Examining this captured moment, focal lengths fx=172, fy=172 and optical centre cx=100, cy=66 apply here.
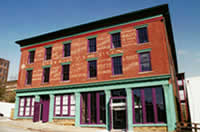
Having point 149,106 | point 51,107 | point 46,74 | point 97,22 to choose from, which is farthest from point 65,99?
point 97,22

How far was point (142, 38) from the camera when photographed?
18.7 metres

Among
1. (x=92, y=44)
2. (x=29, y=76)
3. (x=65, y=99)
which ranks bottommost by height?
(x=65, y=99)

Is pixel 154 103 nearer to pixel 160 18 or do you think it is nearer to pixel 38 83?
pixel 160 18

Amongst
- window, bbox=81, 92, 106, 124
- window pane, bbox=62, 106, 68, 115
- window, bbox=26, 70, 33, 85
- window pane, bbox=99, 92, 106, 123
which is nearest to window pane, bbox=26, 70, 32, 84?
window, bbox=26, 70, 33, 85

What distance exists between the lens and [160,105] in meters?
16.1

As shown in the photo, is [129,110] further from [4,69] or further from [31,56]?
[4,69]

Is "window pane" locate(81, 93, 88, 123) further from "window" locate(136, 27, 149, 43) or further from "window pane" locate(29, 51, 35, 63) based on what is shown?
"window pane" locate(29, 51, 35, 63)

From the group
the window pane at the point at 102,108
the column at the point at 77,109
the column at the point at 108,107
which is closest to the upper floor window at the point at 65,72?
the column at the point at 77,109

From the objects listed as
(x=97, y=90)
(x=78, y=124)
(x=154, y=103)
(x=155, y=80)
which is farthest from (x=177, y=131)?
(x=78, y=124)

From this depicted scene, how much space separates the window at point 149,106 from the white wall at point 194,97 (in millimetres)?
2436

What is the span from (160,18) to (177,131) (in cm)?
1109

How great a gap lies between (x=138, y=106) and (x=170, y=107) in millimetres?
2945

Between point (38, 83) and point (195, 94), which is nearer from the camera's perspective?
point (195, 94)

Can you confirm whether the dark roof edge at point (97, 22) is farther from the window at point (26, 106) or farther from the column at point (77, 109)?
the window at point (26, 106)
